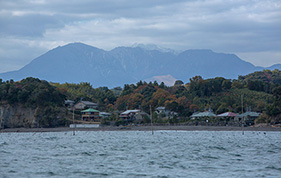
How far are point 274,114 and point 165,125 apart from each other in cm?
2666

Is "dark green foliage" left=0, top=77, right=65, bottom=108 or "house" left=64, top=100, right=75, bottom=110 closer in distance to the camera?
"dark green foliage" left=0, top=77, right=65, bottom=108

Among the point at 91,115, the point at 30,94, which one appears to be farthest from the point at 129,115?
the point at 30,94

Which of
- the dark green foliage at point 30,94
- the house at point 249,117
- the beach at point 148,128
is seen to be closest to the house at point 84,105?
the dark green foliage at point 30,94

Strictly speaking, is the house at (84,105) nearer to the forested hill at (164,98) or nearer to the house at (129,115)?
the forested hill at (164,98)

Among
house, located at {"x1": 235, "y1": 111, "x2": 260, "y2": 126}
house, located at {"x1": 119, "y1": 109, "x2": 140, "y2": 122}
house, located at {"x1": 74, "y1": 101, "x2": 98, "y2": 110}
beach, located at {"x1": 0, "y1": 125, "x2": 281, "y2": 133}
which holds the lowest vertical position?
beach, located at {"x1": 0, "y1": 125, "x2": 281, "y2": 133}

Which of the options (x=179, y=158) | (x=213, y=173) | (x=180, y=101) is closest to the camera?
(x=213, y=173)

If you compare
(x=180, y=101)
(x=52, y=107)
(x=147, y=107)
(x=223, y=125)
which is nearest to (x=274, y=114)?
(x=223, y=125)

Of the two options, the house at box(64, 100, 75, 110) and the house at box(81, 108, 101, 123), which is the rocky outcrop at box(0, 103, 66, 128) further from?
the house at box(64, 100, 75, 110)

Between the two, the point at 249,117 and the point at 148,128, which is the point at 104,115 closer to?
the point at 148,128

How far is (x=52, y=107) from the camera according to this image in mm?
105188

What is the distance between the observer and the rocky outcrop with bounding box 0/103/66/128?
104750 mm

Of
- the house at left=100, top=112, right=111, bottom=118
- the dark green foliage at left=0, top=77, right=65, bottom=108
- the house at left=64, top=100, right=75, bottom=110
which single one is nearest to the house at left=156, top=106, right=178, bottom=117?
the house at left=100, top=112, right=111, bottom=118

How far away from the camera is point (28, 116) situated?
107812 millimetres

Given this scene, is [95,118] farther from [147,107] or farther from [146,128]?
[146,128]
